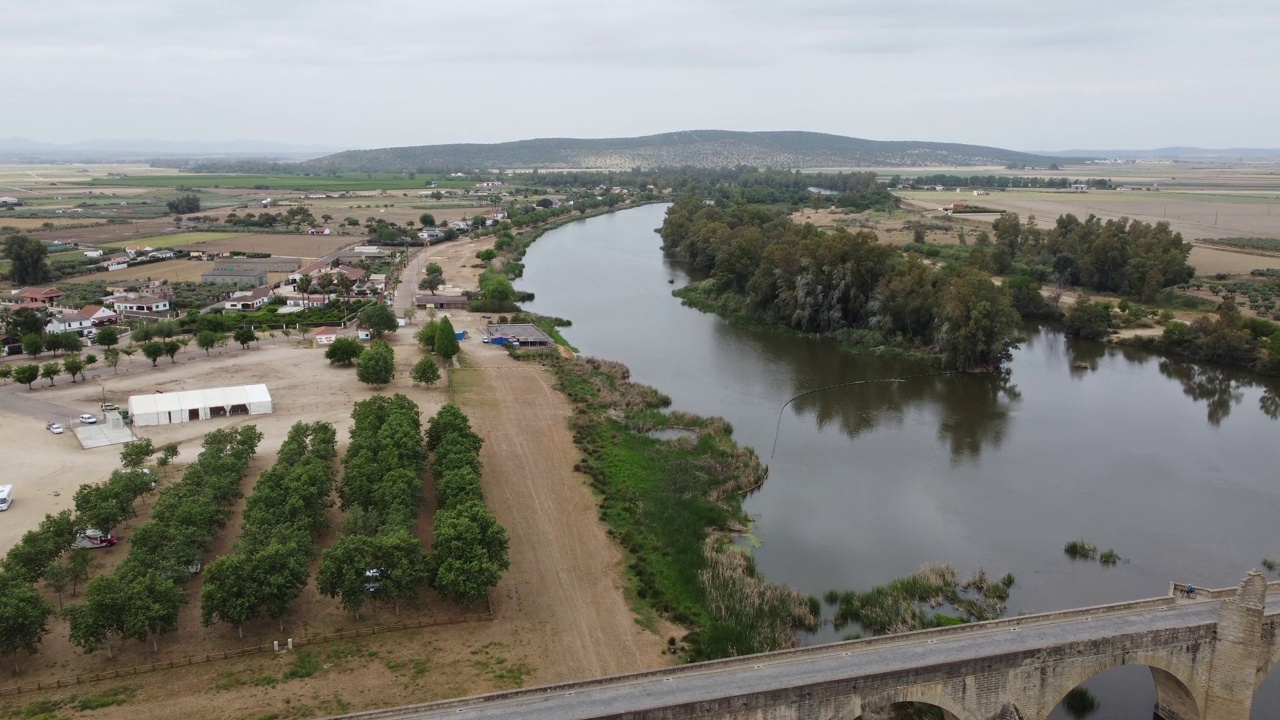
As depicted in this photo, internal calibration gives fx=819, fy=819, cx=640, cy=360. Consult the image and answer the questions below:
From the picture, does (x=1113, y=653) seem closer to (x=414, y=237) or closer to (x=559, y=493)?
(x=559, y=493)

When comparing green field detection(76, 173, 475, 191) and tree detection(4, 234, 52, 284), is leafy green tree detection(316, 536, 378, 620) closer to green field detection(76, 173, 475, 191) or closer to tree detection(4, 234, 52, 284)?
tree detection(4, 234, 52, 284)

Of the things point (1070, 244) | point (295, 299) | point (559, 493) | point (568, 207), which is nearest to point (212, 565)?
point (559, 493)

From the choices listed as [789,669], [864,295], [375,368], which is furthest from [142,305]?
[789,669]

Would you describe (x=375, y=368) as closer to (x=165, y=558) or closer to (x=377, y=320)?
(x=377, y=320)

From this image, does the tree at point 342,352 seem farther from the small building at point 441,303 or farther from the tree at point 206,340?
the small building at point 441,303

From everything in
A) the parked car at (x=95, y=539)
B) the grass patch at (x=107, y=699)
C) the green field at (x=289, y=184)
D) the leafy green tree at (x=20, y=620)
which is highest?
the green field at (x=289, y=184)

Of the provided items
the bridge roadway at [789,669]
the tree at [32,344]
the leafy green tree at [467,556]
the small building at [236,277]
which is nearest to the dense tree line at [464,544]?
the leafy green tree at [467,556]
